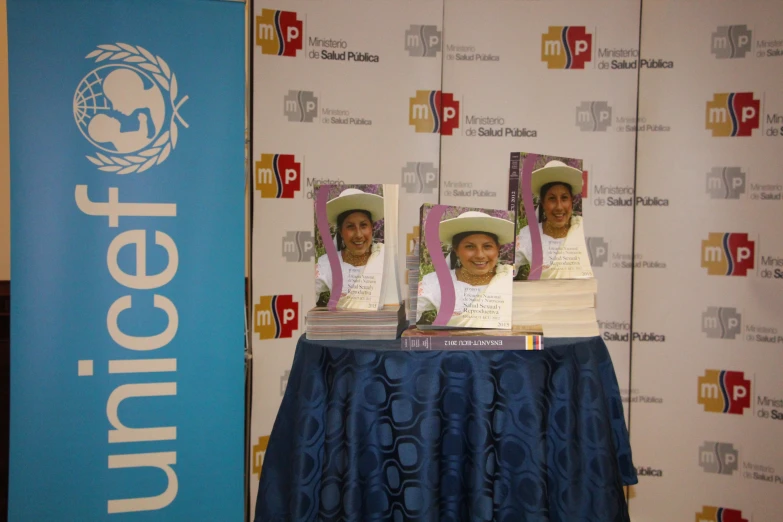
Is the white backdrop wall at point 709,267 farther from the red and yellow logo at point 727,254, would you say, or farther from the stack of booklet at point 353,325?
the stack of booklet at point 353,325

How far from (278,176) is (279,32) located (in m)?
0.63

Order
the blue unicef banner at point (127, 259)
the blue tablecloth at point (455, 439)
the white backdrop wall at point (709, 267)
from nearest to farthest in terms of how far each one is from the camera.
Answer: the blue tablecloth at point (455, 439) < the blue unicef banner at point (127, 259) < the white backdrop wall at point (709, 267)

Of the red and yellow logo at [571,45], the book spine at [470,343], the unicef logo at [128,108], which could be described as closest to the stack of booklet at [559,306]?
the book spine at [470,343]

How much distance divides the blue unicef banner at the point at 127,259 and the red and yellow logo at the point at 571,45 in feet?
4.47

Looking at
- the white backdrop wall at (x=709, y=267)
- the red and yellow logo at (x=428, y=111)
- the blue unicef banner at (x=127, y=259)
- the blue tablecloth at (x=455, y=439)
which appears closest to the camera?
the blue tablecloth at (x=455, y=439)

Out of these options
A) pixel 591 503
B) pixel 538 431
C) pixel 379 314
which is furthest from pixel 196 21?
pixel 591 503

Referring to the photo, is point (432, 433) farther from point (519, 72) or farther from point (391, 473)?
point (519, 72)

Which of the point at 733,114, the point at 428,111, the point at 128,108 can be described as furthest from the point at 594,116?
the point at 128,108

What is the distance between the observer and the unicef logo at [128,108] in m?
1.75

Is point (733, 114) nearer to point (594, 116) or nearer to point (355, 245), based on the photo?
point (594, 116)

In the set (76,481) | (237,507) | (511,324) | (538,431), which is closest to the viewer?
(538,431)

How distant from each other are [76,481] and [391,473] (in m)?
1.21

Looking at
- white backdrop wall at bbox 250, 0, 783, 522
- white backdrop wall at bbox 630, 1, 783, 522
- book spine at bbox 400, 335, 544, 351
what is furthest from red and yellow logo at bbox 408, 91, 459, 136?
book spine at bbox 400, 335, 544, 351

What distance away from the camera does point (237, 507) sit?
187cm
